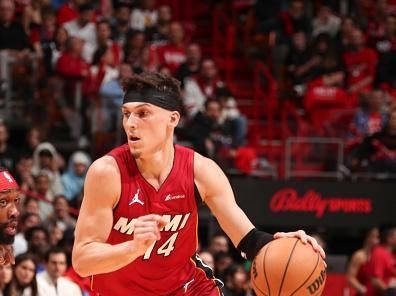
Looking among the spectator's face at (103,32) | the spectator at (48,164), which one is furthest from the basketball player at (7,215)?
the spectator's face at (103,32)

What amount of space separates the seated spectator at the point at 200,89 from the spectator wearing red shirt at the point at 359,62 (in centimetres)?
249

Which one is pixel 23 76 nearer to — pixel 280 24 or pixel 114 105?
pixel 114 105

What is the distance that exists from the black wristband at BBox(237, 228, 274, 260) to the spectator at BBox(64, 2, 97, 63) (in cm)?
949

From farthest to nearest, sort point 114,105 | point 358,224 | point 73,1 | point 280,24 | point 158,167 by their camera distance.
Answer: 1. point 280,24
2. point 73,1
3. point 358,224
4. point 114,105
5. point 158,167

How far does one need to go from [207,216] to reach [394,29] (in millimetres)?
5617

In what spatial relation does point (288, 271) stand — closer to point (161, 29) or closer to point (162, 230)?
point (162, 230)

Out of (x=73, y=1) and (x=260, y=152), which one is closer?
(x=260, y=152)

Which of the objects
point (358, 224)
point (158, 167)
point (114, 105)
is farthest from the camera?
point (358, 224)

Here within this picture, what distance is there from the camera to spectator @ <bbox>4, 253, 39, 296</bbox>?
9.61 meters

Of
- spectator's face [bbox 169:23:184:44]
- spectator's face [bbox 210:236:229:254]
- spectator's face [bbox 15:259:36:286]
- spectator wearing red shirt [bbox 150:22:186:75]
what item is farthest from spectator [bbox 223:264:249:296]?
spectator's face [bbox 169:23:184:44]

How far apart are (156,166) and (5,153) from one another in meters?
7.21

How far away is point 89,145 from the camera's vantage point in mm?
14125

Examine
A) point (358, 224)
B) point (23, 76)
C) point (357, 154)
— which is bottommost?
point (358, 224)

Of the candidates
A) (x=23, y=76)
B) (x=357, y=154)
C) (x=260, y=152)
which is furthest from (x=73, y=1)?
(x=357, y=154)
